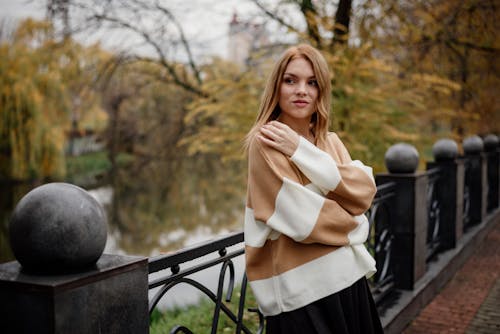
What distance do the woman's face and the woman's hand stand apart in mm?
181

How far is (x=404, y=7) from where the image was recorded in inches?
368

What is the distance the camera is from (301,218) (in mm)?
2020

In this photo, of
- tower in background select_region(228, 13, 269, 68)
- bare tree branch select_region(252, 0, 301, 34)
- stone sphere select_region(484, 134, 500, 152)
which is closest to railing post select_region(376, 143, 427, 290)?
bare tree branch select_region(252, 0, 301, 34)

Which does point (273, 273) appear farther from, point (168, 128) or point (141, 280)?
point (168, 128)

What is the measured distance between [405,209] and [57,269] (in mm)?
3666

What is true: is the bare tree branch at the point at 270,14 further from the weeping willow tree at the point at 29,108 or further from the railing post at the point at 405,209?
the weeping willow tree at the point at 29,108

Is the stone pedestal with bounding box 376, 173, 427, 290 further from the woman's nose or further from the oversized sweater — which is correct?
the woman's nose

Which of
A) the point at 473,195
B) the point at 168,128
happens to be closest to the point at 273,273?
the point at 473,195

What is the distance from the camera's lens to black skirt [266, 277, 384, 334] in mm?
2135

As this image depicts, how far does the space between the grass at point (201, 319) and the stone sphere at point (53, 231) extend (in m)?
3.66

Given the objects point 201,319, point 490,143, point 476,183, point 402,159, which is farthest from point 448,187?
point 490,143

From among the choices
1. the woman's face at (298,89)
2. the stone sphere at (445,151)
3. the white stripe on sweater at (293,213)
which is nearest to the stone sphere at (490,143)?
the stone sphere at (445,151)

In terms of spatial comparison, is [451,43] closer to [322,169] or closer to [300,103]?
[300,103]

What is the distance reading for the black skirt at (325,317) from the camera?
2.13m
